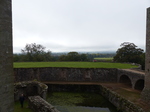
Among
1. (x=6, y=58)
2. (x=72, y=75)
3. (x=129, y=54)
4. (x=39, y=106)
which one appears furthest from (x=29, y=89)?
(x=129, y=54)

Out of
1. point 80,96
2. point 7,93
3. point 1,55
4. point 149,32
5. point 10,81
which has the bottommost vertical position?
point 80,96

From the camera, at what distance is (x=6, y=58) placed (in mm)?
3174

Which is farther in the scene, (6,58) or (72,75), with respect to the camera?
(72,75)

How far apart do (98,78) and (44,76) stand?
832cm

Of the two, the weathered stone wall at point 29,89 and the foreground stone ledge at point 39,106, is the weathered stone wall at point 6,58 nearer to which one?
the foreground stone ledge at point 39,106

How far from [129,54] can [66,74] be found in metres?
20.3

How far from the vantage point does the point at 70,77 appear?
20797 mm

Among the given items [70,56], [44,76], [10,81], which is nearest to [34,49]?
[70,56]

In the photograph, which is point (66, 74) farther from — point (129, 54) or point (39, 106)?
point (129, 54)

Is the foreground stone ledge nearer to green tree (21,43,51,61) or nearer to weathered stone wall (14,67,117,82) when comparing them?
weathered stone wall (14,67,117,82)

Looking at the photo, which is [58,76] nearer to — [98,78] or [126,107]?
[98,78]

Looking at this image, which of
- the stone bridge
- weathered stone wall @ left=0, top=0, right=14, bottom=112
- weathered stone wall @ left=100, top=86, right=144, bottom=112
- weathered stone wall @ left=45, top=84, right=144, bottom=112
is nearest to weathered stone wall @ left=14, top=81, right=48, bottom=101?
weathered stone wall @ left=45, top=84, right=144, bottom=112

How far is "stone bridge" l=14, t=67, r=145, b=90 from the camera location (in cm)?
1989

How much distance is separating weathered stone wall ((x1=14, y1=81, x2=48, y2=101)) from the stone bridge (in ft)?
24.4
